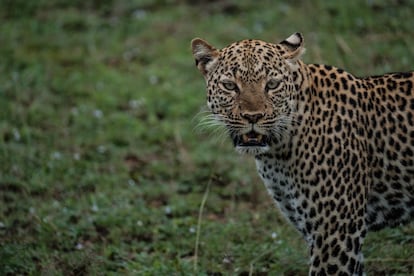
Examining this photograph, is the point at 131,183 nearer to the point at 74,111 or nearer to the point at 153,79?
the point at 74,111

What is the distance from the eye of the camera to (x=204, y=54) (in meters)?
6.94

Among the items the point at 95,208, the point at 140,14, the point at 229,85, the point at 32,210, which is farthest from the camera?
the point at 140,14

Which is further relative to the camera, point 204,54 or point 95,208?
→ point 95,208

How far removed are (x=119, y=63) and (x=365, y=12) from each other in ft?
13.3

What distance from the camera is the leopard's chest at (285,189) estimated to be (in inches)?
257

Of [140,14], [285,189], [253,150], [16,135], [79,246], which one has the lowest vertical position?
[79,246]

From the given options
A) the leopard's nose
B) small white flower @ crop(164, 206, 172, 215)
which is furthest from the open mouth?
small white flower @ crop(164, 206, 172, 215)

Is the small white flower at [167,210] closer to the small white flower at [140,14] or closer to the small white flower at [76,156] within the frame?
the small white flower at [76,156]

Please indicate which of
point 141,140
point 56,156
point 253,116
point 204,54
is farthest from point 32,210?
point 253,116

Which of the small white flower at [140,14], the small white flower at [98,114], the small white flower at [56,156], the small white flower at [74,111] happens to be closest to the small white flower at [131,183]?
the small white flower at [56,156]

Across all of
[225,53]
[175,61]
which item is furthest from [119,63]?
[225,53]

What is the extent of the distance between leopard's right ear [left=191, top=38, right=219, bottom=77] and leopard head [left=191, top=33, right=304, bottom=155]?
0.12 metres

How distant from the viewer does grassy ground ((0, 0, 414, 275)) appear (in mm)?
8031

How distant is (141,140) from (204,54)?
14.4ft
